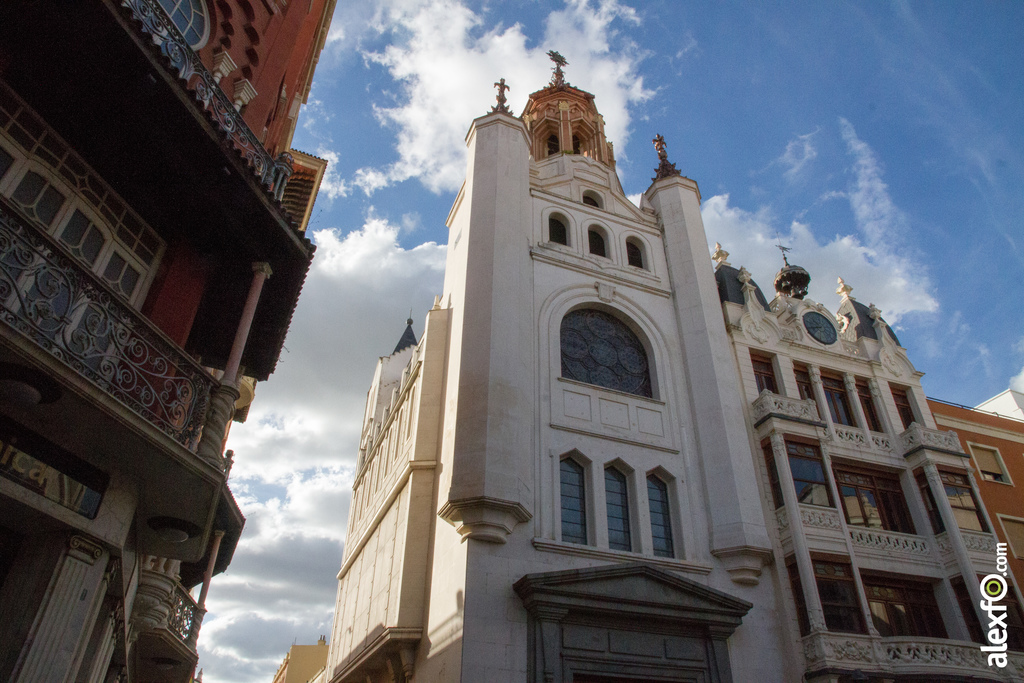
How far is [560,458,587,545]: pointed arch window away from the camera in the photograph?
55.1 ft

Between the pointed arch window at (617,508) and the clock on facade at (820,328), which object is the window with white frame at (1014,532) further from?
the pointed arch window at (617,508)

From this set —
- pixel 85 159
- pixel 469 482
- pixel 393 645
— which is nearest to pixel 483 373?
pixel 469 482

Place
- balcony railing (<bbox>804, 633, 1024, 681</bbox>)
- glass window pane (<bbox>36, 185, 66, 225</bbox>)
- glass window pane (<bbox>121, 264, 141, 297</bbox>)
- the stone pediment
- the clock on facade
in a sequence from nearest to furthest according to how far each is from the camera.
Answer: glass window pane (<bbox>36, 185, 66, 225</bbox>) → glass window pane (<bbox>121, 264, 141, 297</bbox>) → the stone pediment → balcony railing (<bbox>804, 633, 1024, 681</bbox>) → the clock on facade

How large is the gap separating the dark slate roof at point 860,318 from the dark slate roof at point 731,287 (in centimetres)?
345

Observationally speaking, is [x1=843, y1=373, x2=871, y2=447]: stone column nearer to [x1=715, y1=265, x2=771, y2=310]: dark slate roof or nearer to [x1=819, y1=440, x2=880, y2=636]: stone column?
[x1=819, y1=440, x2=880, y2=636]: stone column

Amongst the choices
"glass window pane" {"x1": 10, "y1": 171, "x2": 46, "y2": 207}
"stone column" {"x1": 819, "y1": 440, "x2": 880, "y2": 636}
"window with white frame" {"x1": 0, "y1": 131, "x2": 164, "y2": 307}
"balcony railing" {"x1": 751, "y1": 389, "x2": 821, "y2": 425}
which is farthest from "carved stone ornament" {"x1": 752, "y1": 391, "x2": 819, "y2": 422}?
"glass window pane" {"x1": 10, "y1": 171, "x2": 46, "y2": 207}

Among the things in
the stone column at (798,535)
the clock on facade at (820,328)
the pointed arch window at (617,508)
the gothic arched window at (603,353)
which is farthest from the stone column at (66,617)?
the clock on facade at (820,328)

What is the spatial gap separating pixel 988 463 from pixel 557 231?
16.8 metres

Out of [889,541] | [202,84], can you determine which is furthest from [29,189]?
[889,541]

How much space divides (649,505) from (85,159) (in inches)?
578

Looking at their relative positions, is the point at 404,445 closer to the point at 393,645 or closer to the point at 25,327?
the point at 393,645

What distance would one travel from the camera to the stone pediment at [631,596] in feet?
47.2

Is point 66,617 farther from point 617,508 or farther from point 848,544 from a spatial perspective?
point 848,544

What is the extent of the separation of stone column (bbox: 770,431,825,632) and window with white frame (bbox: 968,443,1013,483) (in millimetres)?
8754
